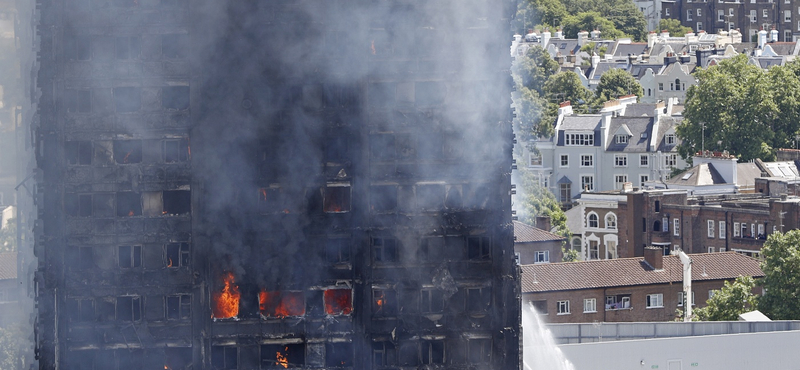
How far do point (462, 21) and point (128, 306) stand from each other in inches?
417

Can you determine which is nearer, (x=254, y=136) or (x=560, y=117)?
(x=254, y=136)

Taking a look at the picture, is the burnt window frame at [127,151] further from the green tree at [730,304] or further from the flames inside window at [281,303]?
the green tree at [730,304]

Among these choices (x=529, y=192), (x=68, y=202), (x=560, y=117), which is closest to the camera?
(x=68, y=202)

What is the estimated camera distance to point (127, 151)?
43.3 metres

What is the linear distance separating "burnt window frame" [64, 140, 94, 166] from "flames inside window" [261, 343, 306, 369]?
6.19 meters

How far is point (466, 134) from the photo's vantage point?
43.8 metres

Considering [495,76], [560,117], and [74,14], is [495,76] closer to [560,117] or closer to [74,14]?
[74,14]

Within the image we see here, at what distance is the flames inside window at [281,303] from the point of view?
43.4m

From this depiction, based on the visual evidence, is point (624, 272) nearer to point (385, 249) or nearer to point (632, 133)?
point (385, 249)

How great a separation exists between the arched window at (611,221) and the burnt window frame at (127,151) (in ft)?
270

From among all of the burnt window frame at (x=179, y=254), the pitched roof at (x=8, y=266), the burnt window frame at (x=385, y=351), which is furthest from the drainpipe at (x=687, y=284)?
the burnt window frame at (x=179, y=254)

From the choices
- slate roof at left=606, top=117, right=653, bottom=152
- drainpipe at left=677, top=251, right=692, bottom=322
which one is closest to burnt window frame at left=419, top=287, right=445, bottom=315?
drainpipe at left=677, top=251, right=692, bottom=322

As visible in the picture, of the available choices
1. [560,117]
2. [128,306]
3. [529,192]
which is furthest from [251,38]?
[560,117]

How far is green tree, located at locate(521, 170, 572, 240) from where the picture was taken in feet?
399
